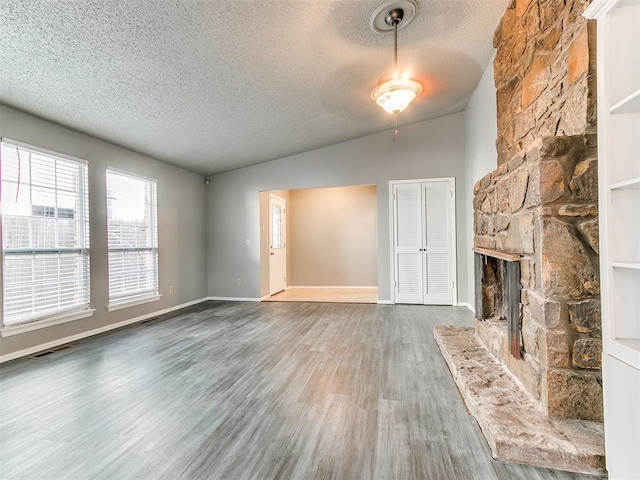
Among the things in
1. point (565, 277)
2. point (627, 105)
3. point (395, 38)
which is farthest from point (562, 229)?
point (395, 38)

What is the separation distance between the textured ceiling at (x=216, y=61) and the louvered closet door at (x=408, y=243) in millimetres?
1542

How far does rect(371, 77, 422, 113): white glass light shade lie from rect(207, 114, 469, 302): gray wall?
1993 millimetres

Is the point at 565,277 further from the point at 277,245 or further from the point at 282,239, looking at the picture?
the point at 282,239

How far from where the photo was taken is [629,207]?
1374mm

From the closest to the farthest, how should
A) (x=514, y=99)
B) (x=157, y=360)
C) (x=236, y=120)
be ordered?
(x=514, y=99) < (x=157, y=360) < (x=236, y=120)

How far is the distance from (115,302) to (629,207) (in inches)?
210

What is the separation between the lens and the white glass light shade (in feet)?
9.52

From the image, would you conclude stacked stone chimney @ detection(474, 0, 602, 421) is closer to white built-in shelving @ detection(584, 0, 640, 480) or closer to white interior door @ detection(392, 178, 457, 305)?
white built-in shelving @ detection(584, 0, 640, 480)

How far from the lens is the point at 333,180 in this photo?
5.79 m

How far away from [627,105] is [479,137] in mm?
3324

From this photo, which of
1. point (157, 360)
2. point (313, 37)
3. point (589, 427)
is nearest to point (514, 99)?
point (313, 37)

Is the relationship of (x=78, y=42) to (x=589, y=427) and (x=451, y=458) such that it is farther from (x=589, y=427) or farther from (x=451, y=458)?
(x=589, y=427)

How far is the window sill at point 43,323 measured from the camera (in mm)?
3102

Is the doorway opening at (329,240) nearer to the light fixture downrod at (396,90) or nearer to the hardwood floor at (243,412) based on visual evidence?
the hardwood floor at (243,412)
